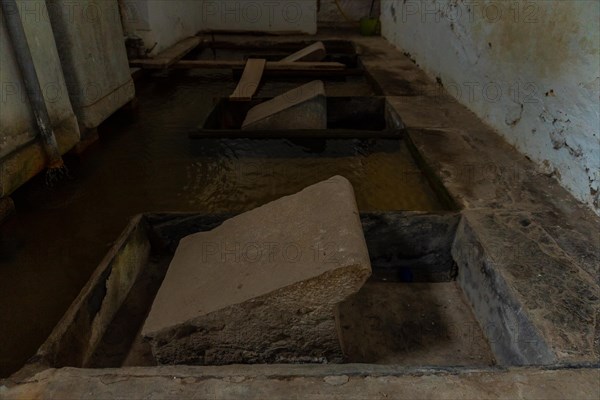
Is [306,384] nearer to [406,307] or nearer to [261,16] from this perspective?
[406,307]

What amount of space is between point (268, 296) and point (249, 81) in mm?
4224

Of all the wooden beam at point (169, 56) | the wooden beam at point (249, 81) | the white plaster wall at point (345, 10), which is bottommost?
the wooden beam at point (249, 81)

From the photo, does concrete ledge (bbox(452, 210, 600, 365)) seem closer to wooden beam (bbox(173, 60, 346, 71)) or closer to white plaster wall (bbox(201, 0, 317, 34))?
wooden beam (bbox(173, 60, 346, 71))

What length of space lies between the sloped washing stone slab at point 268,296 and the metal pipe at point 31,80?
5.28 ft

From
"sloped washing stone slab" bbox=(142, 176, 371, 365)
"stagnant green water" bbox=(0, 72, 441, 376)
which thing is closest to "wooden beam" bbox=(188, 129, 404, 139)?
"stagnant green water" bbox=(0, 72, 441, 376)

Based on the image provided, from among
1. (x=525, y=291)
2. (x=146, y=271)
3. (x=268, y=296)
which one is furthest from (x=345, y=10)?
(x=268, y=296)

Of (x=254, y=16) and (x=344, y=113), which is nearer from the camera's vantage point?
(x=344, y=113)

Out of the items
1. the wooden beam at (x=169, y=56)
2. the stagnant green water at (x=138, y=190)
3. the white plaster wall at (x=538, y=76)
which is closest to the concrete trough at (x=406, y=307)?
the stagnant green water at (x=138, y=190)

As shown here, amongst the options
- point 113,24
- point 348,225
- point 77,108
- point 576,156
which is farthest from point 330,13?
point 348,225

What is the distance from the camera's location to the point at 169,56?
6156 mm

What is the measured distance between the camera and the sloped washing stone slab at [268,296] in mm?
1599

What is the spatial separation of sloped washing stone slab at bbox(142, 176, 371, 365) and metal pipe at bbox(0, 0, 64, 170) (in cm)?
161

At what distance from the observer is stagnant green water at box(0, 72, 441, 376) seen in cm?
204

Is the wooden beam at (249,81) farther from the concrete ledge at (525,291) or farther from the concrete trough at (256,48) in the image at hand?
the concrete ledge at (525,291)
